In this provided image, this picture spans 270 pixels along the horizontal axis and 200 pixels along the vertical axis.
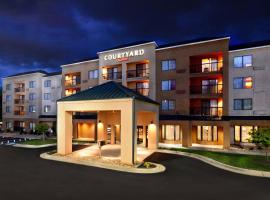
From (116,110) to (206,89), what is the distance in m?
16.5

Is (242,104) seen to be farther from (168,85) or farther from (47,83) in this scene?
(47,83)

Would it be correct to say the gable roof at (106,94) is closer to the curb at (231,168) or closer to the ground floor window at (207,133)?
the curb at (231,168)

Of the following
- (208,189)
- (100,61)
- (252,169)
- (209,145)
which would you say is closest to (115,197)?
(208,189)

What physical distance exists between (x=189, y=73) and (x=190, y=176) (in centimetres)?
1819

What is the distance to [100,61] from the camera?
1441 inches

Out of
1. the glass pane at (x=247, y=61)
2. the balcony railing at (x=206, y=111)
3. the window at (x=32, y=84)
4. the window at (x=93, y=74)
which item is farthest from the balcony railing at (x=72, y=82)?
the glass pane at (x=247, y=61)

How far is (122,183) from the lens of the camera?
13328 mm

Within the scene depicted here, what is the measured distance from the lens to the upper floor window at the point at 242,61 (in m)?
28.8

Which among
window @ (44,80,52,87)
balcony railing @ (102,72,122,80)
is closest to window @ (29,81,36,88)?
window @ (44,80,52,87)

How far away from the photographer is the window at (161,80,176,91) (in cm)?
3127

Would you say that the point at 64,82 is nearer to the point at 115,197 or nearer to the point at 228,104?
the point at 228,104

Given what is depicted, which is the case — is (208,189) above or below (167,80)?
below

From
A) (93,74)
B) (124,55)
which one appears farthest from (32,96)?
(124,55)

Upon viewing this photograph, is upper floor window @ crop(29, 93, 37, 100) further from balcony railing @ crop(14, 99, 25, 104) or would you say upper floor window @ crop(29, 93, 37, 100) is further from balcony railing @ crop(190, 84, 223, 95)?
balcony railing @ crop(190, 84, 223, 95)
